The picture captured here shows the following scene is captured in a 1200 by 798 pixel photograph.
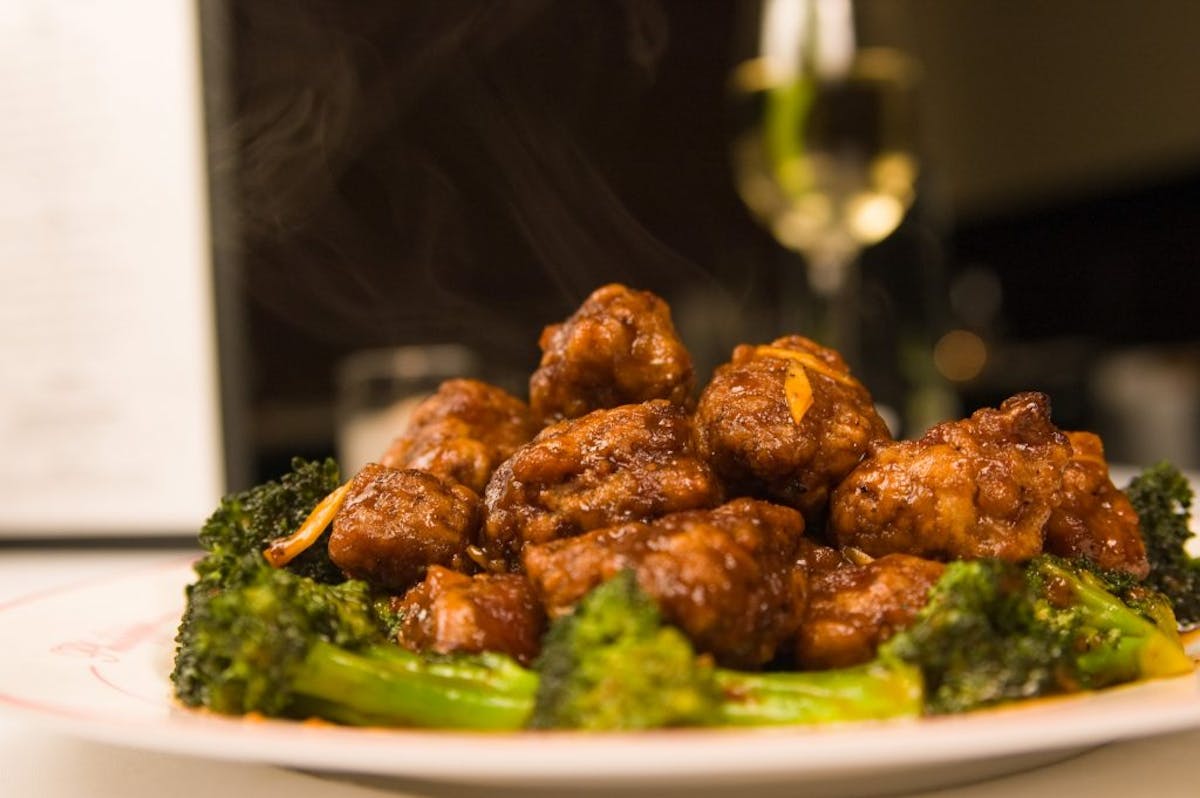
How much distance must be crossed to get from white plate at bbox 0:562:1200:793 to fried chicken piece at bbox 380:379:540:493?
0.73m

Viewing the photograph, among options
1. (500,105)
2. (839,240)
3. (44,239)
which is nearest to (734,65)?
(500,105)

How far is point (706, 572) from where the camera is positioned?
166cm

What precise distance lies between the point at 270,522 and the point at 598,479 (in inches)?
29.5

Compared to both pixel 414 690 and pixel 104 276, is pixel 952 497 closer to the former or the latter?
pixel 414 690

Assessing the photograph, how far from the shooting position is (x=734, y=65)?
1039 centimetres

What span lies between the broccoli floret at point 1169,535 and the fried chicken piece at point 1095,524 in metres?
0.12

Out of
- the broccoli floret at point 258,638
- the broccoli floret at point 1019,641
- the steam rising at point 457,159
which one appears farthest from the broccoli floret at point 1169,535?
the steam rising at point 457,159

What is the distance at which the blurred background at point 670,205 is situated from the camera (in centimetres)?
569

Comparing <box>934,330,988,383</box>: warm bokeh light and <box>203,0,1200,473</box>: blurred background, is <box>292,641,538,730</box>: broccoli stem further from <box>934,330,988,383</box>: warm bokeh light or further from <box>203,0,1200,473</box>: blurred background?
<box>934,330,988,383</box>: warm bokeh light

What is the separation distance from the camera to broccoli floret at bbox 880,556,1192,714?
1.67 metres

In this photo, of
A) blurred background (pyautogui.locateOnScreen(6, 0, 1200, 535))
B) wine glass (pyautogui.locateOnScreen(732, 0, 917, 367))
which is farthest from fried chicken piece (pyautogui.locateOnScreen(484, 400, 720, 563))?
wine glass (pyautogui.locateOnScreen(732, 0, 917, 367))

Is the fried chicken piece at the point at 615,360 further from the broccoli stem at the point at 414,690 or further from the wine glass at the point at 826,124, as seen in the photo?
the wine glass at the point at 826,124

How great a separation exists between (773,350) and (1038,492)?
56 centimetres

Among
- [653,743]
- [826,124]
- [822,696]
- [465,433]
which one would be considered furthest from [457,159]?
[653,743]
